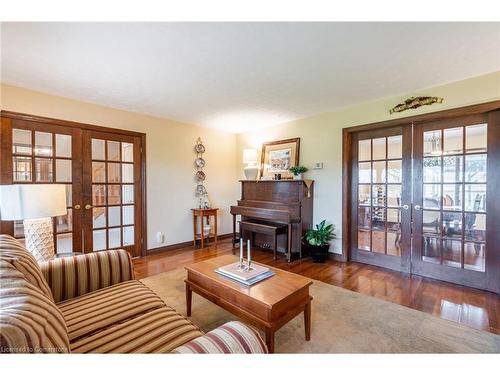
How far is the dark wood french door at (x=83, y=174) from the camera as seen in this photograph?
9.54 ft

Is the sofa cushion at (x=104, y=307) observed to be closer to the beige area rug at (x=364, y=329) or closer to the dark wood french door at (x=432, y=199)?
the beige area rug at (x=364, y=329)

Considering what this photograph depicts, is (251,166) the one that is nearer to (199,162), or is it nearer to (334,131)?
(199,162)

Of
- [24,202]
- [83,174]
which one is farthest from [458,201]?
[83,174]

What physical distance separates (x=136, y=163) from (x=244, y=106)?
1952 mm

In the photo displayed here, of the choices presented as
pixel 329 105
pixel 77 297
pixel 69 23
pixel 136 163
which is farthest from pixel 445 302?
pixel 136 163

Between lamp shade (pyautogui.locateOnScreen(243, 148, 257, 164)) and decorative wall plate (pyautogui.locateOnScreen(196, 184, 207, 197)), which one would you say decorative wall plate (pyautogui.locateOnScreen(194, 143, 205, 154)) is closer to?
decorative wall plate (pyautogui.locateOnScreen(196, 184, 207, 197))

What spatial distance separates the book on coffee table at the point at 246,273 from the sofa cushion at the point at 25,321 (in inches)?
43.9

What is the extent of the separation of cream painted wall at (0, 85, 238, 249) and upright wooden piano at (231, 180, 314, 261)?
3.00ft

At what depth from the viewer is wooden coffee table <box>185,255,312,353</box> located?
153cm

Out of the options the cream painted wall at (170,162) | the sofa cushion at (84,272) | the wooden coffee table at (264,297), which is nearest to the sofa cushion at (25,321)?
the sofa cushion at (84,272)

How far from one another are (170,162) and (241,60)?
2569mm

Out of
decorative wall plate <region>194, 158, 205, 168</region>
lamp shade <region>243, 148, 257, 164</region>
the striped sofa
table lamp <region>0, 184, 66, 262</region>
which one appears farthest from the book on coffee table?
decorative wall plate <region>194, 158, 205, 168</region>

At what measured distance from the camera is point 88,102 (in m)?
3.37

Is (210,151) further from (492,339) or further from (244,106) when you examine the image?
(492,339)
